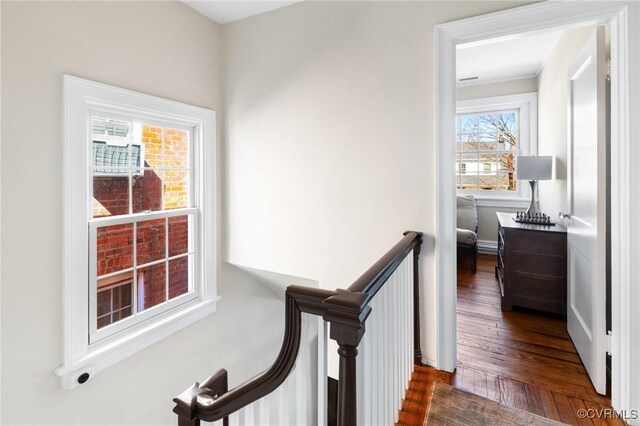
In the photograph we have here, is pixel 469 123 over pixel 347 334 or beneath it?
over

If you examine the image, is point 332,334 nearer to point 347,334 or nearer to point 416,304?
point 347,334

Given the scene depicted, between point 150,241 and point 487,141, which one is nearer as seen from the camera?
point 150,241

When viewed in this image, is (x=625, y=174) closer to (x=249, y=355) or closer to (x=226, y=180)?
(x=226, y=180)

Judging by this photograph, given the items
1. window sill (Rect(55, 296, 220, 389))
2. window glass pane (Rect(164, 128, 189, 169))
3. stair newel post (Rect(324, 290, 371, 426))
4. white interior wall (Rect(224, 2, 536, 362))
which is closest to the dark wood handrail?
stair newel post (Rect(324, 290, 371, 426))

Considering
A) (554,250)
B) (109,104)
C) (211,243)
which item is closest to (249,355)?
(211,243)

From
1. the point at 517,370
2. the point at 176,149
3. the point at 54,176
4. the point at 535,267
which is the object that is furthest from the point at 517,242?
the point at 54,176

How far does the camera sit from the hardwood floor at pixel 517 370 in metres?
1.66

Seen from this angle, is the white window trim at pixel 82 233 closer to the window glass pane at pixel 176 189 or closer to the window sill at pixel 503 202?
the window glass pane at pixel 176 189

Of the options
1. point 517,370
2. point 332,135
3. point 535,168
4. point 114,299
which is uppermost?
point 332,135

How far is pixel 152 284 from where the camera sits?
2527mm

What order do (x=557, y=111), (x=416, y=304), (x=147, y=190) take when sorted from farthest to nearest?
(x=557, y=111) < (x=147, y=190) < (x=416, y=304)

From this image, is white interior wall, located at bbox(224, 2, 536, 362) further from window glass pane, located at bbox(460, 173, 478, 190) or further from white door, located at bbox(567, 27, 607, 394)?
window glass pane, located at bbox(460, 173, 478, 190)

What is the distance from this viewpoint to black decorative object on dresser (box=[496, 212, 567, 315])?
2.63 meters

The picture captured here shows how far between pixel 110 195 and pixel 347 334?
2.12 m
